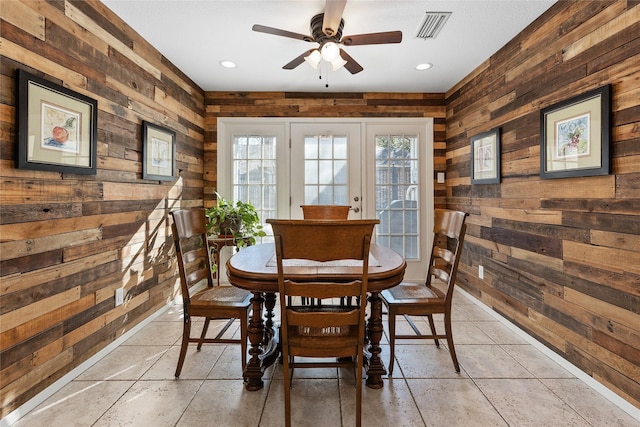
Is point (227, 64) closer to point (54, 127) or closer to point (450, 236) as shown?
point (54, 127)

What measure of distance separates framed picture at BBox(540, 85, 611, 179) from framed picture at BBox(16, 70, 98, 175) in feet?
10.1

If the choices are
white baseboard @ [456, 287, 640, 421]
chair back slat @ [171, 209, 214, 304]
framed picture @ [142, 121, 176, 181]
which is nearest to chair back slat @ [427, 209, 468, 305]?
white baseboard @ [456, 287, 640, 421]

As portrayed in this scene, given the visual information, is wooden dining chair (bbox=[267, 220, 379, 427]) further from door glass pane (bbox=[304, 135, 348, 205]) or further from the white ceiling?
door glass pane (bbox=[304, 135, 348, 205])

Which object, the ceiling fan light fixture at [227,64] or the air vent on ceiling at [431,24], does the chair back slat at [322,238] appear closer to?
the air vent on ceiling at [431,24]

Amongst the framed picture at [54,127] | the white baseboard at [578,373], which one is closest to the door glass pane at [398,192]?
the white baseboard at [578,373]

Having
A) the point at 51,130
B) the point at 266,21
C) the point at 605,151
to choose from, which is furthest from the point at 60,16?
the point at 605,151

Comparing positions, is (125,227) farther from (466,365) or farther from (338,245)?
(466,365)

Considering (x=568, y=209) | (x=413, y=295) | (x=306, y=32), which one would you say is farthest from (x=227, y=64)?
(x=568, y=209)

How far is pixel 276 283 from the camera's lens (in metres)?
1.59

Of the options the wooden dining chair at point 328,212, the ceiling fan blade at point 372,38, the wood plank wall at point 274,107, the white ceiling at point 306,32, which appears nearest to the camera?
the ceiling fan blade at point 372,38

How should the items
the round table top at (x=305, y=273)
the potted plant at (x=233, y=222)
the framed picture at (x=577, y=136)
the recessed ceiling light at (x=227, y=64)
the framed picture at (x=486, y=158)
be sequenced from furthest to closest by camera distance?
the potted plant at (x=233, y=222), the recessed ceiling light at (x=227, y=64), the framed picture at (x=486, y=158), the framed picture at (x=577, y=136), the round table top at (x=305, y=273)

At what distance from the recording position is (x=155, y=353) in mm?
2301

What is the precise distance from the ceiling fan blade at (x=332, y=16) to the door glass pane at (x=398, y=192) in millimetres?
2094

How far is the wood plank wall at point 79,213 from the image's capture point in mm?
1593
